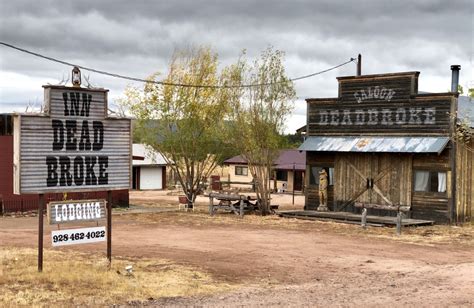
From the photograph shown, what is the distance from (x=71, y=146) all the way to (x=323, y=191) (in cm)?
1891

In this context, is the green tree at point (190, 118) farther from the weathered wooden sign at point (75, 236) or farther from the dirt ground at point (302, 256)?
the weathered wooden sign at point (75, 236)

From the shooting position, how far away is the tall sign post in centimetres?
1322

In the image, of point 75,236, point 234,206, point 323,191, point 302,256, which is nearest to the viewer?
point 75,236

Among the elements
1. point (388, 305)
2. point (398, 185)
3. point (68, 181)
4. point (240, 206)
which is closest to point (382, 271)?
point (388, 305)

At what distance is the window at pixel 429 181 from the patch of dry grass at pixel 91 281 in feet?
50.5

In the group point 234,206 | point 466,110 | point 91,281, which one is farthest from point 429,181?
point 91,281

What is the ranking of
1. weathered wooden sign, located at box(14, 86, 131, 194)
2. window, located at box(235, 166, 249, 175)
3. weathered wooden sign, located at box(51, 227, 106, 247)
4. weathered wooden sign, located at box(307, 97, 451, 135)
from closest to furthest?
weathered wooden sign, located at box(14, 86, 131, 194)
weathered wooden sign, located at box(51, 227, 106, 247)
weathered wooden sign, located at box(307, 97, 451, 135)
window, located at box(235, 166, 249, 175)

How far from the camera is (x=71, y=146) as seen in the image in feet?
45.6

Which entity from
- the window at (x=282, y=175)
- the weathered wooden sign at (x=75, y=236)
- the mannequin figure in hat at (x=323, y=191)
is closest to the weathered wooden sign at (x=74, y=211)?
the weathered wooden sign at (x=75, y=236)

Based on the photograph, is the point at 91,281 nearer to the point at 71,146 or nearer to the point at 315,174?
the point at 71,146

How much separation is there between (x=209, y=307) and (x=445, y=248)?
38.3ft

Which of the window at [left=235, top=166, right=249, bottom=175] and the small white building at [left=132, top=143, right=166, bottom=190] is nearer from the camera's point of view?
the small white building at [left=132, top=143, right=166, bottom=190]

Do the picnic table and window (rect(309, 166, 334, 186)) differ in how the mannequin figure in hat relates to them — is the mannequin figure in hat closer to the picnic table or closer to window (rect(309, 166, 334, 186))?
window (rect(309, 166, 334, 186))

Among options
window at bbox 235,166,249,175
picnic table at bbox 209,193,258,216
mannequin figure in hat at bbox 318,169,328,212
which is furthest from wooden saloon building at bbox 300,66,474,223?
window at bbox 235,166,249,175
